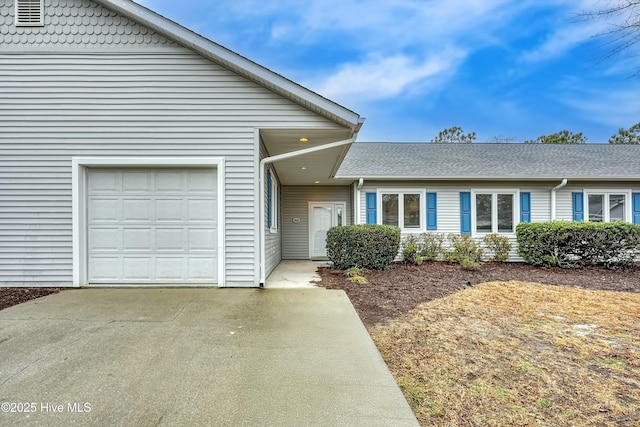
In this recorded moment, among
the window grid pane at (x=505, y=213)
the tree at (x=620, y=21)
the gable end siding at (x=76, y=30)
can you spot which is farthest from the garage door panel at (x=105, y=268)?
the window grid pane at (x=505, y=213)

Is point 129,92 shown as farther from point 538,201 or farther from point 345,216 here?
point 538,201

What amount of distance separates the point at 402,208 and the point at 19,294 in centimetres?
928

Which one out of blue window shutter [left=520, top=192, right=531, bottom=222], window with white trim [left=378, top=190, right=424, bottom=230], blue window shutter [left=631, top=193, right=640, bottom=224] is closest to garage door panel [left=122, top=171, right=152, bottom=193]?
window with white trim [left=378, top=190, right=424, bottom=230]

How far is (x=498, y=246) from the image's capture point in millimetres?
9883

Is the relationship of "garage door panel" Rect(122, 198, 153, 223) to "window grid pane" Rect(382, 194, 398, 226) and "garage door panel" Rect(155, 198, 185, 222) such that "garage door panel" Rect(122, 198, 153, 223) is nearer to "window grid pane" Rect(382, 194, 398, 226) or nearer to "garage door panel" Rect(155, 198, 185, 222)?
"garage door panel" Rect(155, 198, 185, 222)

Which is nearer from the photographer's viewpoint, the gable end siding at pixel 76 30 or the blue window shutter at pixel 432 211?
the gable end siding at pixel 76 30

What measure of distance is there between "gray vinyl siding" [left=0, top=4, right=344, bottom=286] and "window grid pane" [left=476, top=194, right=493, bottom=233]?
728 centimetres

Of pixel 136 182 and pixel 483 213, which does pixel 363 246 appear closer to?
pixel 136 182

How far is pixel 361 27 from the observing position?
17.8 metres

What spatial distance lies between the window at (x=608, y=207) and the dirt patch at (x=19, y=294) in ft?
46.0

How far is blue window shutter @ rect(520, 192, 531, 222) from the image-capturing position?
33.7 ft

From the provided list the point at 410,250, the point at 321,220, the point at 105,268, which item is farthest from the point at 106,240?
the point at 410,250

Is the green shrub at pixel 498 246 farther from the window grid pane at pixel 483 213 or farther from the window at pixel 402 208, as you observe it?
the window at pixel 402 208

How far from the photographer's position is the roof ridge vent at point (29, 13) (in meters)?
A: 5.43
